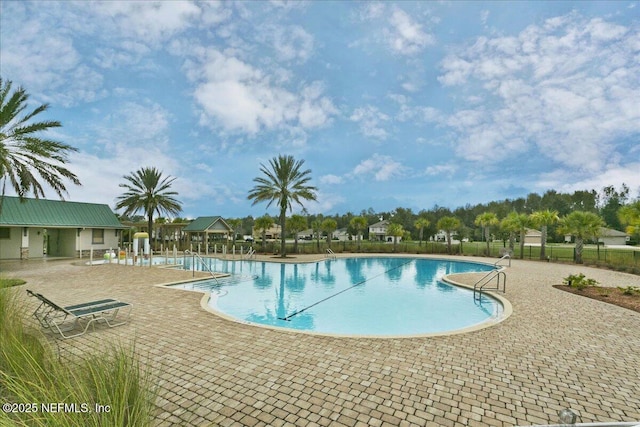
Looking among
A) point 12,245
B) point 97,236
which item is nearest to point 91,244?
point 97,236

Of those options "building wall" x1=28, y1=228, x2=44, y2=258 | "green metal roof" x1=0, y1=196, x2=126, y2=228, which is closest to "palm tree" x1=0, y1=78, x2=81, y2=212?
"green metal roof" x1=0, y1=196, x2=126, y2=228

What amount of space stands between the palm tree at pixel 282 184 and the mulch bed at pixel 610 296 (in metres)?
19.4

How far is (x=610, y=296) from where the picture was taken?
1005cm

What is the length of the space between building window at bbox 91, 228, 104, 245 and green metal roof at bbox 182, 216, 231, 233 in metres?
8.46

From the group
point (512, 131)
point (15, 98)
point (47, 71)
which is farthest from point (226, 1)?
point (512, 131)

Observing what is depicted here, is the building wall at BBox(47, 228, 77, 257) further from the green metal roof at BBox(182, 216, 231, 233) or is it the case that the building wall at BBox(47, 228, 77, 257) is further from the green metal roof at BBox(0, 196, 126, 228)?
the green metal roof at BBox(182, 216, 231, 233)

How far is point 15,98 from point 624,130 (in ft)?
120

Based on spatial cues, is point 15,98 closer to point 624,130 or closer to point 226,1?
point 226,1

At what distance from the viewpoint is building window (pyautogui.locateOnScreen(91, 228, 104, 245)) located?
24891 mm

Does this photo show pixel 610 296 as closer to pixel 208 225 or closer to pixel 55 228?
pixel 208 225

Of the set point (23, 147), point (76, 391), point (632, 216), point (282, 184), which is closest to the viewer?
point (76, 391)

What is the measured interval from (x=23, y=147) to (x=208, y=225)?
18.9m

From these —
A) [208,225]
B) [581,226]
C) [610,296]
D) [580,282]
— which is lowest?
[610,296]

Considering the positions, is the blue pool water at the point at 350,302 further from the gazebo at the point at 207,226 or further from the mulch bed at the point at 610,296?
the gazebo at the point at 207,226
